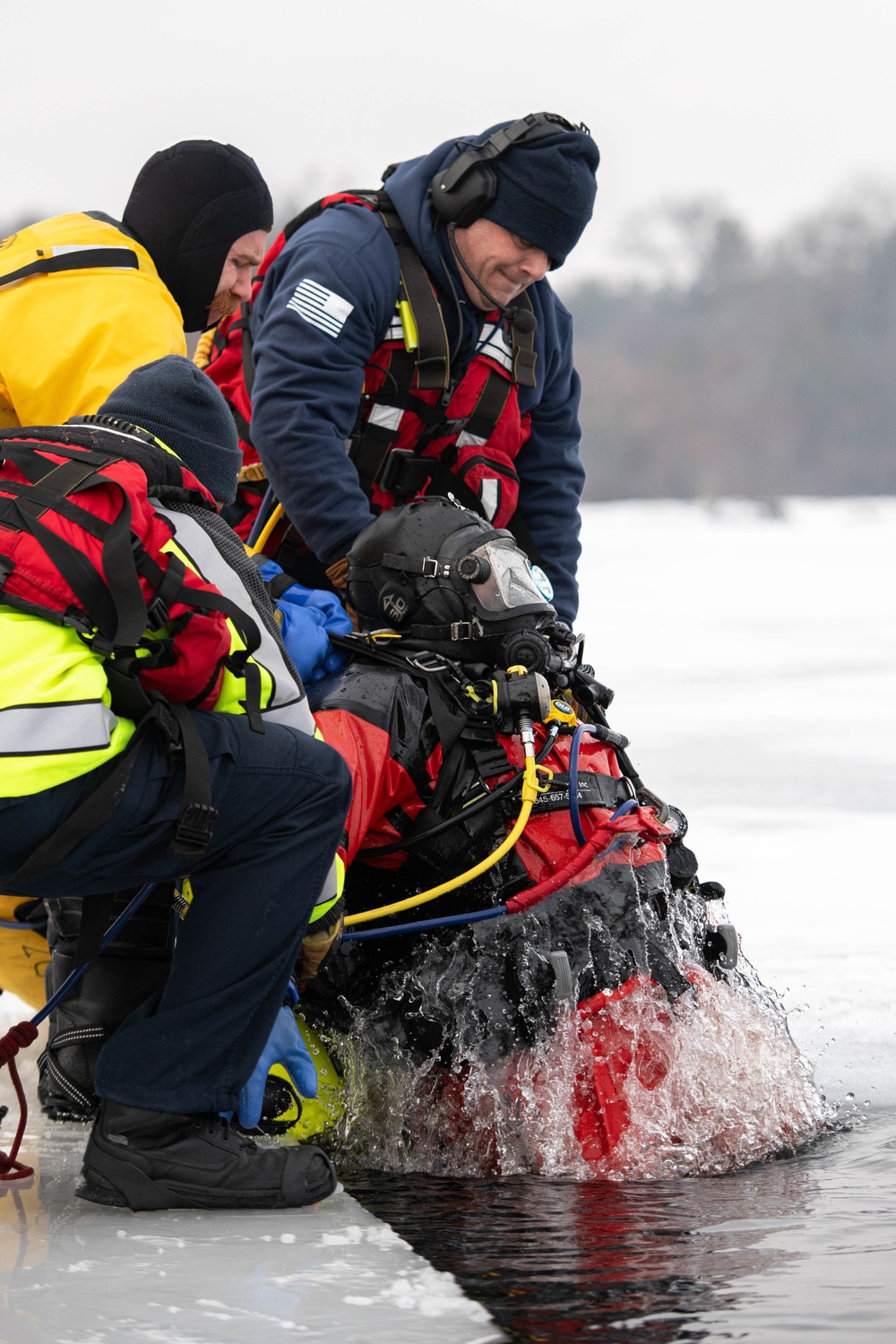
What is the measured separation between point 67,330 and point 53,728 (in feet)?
3.92

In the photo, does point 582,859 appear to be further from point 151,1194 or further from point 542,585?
point 151,1194

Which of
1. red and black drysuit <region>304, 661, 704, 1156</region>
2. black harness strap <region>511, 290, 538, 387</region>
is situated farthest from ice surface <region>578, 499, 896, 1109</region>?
black harness strap <region>511, 290, 538, 387</region>

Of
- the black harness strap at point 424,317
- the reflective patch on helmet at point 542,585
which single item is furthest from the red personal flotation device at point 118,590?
the black harness strap at point 424,317

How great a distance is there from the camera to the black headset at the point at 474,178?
3770mm

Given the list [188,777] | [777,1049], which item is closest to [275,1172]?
[188,777]

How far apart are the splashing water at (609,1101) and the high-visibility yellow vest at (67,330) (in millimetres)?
1331

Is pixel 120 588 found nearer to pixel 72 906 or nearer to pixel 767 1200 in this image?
pixel 72 906

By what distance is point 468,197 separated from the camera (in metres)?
3.76

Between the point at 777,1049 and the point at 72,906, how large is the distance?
140 centimetres

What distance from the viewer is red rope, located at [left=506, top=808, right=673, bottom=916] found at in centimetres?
293

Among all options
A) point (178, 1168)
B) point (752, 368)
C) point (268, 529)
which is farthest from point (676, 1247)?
point (752, 368)

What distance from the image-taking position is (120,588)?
2.09m

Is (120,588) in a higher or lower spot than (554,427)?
lower

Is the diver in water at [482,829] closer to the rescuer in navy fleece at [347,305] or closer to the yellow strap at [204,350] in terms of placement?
the rescuer in navy fleece at [347,305]
